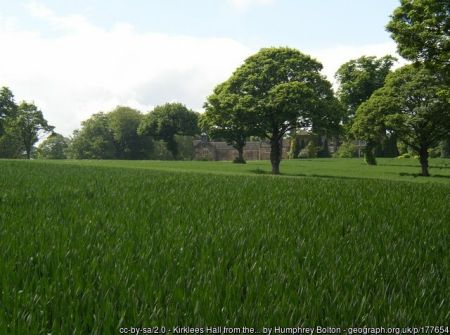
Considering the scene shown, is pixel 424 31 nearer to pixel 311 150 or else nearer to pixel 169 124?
pixel 311 150

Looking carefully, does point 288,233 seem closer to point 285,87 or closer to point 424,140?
point 285,87

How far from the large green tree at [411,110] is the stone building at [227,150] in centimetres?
9374

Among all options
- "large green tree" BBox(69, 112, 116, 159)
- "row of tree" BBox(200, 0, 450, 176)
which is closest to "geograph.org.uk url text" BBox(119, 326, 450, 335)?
"row of tree" BBox(200, 0, 450, 176)

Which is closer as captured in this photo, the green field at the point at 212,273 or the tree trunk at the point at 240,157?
the green field at the point at 212,273

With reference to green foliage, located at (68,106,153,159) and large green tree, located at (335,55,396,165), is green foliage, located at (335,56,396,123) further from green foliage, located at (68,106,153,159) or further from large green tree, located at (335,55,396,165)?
green foliage, located at (68,106,153,159)

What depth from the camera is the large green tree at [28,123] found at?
98.2 meters

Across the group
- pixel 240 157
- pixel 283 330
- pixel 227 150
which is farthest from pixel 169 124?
pixel 283 330

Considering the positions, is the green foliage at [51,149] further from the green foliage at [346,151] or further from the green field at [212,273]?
the green field at [212,273]

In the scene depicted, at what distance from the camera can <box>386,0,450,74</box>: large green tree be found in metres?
24.6

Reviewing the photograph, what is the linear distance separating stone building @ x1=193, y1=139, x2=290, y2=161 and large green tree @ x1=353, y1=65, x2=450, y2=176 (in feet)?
308

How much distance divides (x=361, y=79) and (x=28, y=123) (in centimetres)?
7288

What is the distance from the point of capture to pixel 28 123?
3920 inches

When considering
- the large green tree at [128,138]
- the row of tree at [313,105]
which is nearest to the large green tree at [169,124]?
the large green tree at [128,138]

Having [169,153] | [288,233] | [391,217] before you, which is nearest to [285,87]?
[391,217]
